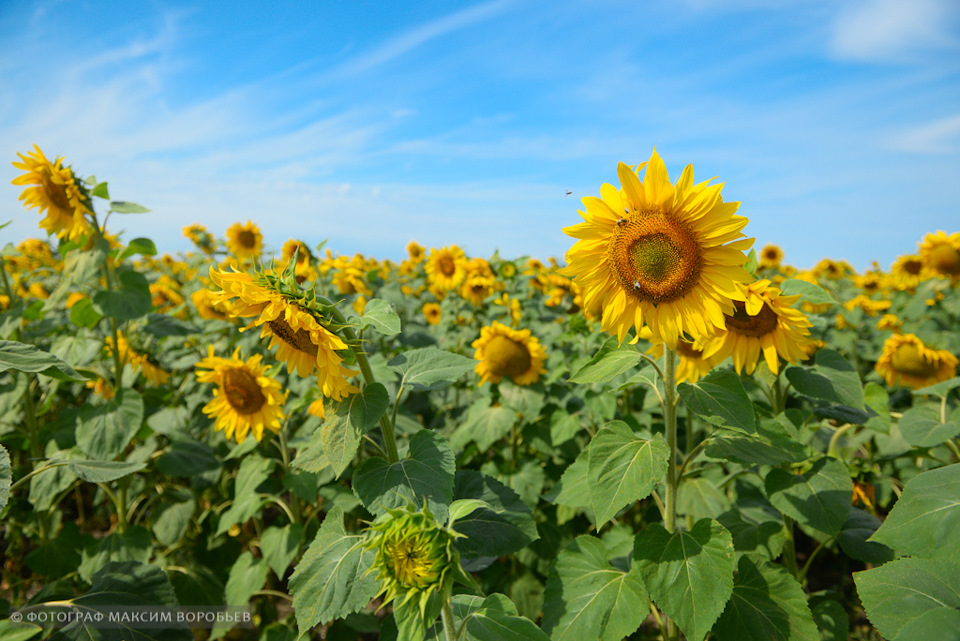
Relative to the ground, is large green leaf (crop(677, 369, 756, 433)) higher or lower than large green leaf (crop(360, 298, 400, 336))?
lower

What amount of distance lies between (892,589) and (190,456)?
3.35m

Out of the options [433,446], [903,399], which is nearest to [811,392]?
[433,446]

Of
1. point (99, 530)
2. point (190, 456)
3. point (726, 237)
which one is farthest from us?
point (99, 530)

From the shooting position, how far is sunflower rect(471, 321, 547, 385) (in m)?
3.42

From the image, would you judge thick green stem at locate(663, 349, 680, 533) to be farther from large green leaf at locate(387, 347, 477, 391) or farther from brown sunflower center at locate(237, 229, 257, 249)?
brown sunflower center at locate(237, 229, 257, 249)

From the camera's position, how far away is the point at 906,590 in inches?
60.6

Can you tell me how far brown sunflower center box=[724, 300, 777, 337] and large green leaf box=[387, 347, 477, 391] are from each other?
1044mm

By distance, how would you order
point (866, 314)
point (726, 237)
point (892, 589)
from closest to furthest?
1. point (892, 589)
2. point (726, 237)
3. point (866, 314)

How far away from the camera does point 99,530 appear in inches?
187

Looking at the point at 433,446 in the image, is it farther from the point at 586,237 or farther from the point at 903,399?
the point at 903,399

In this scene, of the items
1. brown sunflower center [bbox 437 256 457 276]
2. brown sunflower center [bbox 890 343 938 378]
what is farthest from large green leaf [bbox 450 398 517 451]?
brown sunflower center [bbox 437 256 457 276]

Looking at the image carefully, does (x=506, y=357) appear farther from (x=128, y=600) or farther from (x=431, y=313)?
(x=431, y=313)

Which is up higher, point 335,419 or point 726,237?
point 726,237

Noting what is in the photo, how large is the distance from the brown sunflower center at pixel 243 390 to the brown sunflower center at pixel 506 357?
4.49 feet
